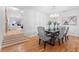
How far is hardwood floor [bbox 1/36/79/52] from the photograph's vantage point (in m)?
1.71

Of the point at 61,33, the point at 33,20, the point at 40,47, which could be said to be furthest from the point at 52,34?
the point at 33,20

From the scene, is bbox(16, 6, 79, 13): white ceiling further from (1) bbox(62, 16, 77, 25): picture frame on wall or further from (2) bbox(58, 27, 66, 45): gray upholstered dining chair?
(2) bbox(58, 27, 66, 45): gray upholstered dining chair

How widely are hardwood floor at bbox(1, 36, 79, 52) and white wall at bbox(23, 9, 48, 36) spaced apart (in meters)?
0.18

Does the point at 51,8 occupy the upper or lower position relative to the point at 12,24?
upper

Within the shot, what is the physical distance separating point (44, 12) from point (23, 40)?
2.23ft

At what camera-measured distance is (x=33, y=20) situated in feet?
5.58

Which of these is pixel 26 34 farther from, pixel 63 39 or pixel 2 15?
pixel 63 39

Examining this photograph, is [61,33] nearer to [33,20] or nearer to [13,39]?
[33,20]

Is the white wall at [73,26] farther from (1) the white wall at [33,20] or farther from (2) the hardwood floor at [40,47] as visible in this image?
(1) the white wall at [33,20]

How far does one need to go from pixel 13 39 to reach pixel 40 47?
549mm

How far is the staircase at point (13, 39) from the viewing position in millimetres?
1656
